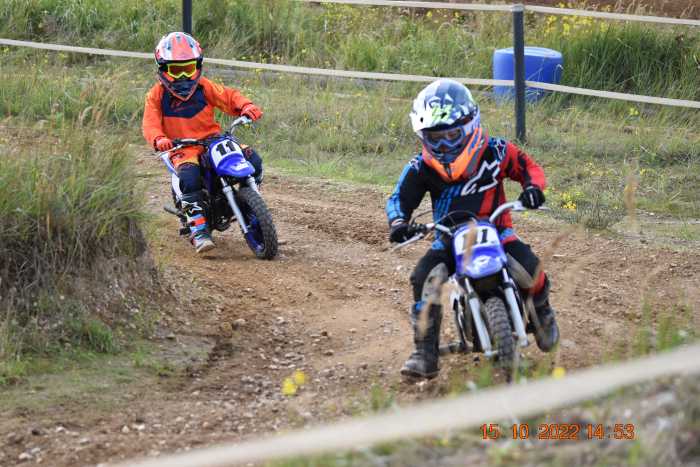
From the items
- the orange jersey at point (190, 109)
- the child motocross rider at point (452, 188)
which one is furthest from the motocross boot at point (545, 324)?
the orange jersey at point (190, 109)

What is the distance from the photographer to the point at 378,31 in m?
13.6

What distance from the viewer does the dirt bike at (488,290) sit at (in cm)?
502

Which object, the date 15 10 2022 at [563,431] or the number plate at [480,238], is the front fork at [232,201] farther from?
the date 15 10 2022 at [563,431]

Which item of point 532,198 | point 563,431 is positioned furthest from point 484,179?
point 563,431

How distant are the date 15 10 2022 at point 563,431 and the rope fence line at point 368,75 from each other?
7175 mm

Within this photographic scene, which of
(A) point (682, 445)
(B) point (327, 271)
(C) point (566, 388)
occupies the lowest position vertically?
(B) point (327, 271)

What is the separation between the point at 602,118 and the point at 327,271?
16.2ft

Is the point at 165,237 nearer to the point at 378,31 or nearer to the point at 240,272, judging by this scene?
the point at 240,272

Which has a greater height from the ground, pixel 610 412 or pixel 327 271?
pixel 610 412

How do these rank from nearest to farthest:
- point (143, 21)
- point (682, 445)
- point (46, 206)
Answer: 1. point (682, 445)
2. point (46, 206)
3. point (143, 21)

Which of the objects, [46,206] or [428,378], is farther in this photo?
[46,206]

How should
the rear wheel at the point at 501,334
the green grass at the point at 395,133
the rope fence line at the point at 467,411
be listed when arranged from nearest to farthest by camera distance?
the rope fence line at the point at 467,411, the rear wheel at the point at 501,334, the green grass at the point at 395,133

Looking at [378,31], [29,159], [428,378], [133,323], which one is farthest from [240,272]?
[378,31]

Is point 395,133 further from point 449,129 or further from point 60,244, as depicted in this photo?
point 449,129
